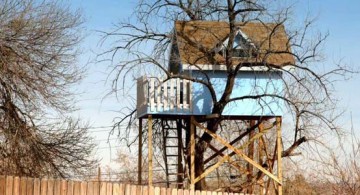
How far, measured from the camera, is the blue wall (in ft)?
55.8

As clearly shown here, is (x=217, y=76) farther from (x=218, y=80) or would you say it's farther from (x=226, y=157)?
(x=226, y=157)

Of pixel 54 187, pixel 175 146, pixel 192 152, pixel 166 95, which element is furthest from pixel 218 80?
pixel 54 187

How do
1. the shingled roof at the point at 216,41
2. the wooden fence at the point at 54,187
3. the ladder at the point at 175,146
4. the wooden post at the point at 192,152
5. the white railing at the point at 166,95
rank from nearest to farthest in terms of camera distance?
the wooden fence at the point at 54,187 → the white railing at the point at 166,95 → the shingled roof at the point at 216,41 → the wooden post at the point at 192,152 → the ladder at the point at 175,146

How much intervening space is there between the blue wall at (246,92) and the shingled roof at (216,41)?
37 centimetres

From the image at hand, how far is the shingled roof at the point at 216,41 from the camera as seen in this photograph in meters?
16.8

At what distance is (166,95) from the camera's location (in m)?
16.6

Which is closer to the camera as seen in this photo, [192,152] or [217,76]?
[192,152]

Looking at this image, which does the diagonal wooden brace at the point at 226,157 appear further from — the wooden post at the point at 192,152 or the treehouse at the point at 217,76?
the treehouse at the point at 217,76

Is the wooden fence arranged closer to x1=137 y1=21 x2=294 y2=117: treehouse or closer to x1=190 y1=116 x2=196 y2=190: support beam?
x1=137 y1=21 x2=294 y2=117: treehouse

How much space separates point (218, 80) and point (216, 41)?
1042 mm

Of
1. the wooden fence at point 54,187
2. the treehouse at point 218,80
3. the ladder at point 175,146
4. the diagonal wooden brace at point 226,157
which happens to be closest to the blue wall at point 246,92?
the treehouse at point 218,80

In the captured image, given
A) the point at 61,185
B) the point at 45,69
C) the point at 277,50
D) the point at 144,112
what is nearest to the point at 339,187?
the point at 277,50

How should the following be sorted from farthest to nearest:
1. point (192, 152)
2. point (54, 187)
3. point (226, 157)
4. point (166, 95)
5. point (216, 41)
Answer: point (216, 41), point (226, 157), point (192, 152), point (166, 95), point (54, 187)

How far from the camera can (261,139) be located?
758 inches
